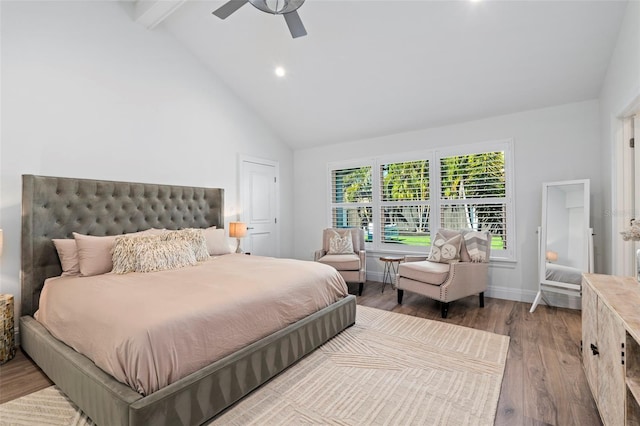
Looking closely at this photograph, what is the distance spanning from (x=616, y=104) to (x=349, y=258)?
330 centimetres

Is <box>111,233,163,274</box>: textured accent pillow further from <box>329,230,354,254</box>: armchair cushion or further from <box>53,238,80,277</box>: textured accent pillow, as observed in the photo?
<box>329,230,354,254</box>: armchair cushion

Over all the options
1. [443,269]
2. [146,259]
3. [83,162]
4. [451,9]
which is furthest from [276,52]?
[443,269]

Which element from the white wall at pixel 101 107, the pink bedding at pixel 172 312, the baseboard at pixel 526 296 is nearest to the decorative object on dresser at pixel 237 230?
the white wall at pixel 101 107

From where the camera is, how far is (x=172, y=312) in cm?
171

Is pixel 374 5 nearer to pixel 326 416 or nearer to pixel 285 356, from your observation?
pixel 285 356

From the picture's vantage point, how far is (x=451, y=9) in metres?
2.92

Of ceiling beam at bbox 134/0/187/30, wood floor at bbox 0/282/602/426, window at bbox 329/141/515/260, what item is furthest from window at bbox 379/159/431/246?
ceiling beam at bbox 134/0/187/30

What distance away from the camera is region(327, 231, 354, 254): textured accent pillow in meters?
4.74

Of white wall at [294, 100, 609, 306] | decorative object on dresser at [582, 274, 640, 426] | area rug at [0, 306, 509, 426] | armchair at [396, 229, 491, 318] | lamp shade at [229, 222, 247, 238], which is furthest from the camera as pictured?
lamp shade at [229, 222, 247, 238]

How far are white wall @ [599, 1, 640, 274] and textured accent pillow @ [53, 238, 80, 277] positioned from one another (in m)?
4.94

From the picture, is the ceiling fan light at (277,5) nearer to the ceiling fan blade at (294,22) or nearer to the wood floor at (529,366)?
the ceiling fan blade at (294,22)

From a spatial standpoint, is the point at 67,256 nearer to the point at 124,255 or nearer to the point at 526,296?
the point at 124,255

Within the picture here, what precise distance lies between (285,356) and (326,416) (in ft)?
1.80

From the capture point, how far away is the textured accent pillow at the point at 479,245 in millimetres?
3770
